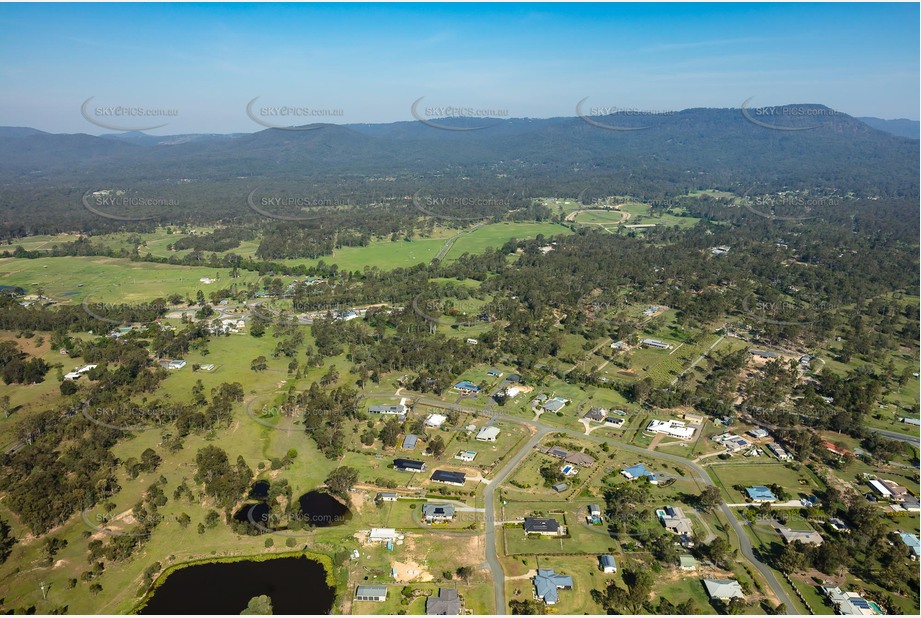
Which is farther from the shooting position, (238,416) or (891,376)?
(891,376)

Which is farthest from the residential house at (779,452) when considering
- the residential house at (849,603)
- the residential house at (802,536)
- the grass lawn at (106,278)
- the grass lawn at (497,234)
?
the grass lawn at (106,278)

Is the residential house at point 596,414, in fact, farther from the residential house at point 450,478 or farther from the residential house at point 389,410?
the residential house at point 389,410

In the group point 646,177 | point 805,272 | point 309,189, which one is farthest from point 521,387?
point 646,177

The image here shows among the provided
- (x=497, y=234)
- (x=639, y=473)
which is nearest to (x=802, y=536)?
(x=639, y=473)

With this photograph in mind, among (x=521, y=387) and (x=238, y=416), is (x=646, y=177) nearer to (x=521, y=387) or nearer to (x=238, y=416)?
(x=521, y=387)

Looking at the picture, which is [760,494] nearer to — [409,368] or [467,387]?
[467,387]
